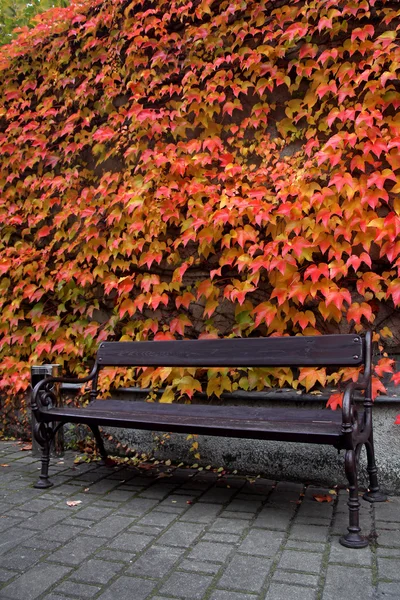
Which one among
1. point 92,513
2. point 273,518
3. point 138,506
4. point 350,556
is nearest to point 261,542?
point 273,518

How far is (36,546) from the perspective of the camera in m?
2.69

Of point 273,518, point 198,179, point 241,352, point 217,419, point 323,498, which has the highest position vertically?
point 198,179

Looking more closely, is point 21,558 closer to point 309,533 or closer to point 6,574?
point 6,574

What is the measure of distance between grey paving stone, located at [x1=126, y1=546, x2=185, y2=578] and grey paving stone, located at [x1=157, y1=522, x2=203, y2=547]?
0.07m

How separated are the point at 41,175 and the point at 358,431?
385cm

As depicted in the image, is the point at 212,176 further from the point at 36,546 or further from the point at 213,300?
the point at 36,546

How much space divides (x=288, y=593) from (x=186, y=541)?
0.68 m

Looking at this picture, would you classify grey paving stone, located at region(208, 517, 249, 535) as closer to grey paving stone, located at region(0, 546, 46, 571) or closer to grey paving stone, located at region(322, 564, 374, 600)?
grey paving stone, located at region(322, 564, 374, 600)

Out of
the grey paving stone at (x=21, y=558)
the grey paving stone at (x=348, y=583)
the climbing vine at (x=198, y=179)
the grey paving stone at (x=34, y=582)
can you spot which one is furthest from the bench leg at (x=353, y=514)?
the grey paving stone at (x=21, y=558)

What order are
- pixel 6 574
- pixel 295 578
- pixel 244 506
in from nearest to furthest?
1. pixel 295 578
2. pixel 6 574
3. pixel 244 506

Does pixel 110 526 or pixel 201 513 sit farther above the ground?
pixel 110 526

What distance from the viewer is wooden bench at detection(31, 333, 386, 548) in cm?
275

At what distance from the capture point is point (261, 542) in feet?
8.77

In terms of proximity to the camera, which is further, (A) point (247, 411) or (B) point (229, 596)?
(A) point (247, 411)
